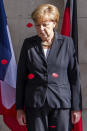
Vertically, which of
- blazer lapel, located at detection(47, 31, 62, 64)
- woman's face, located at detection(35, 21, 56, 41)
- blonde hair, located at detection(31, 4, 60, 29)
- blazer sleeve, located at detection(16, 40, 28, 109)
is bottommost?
blazer sleeve, located at detection(16, 40, 28, 109)

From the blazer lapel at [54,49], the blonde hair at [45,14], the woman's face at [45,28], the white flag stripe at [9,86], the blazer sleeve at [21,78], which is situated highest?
the blonde hair at [45,14]

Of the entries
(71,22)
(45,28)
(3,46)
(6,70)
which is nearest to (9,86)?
(6,70)

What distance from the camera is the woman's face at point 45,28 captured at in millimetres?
2551

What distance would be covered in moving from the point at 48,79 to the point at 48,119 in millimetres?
348

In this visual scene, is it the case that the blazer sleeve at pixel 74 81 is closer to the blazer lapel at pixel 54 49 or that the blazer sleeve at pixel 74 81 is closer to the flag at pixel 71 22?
the blazer lapel at pixel 54 49

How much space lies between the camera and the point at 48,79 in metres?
2.55

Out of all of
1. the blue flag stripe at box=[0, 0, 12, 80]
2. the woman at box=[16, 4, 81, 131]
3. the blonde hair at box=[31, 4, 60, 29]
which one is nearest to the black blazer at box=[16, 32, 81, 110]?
the woman at box=[16, 4, 81, 131]

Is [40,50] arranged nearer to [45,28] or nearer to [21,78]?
[45,28]

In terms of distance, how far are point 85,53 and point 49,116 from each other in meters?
1.60

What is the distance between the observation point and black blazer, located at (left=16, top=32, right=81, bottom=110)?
2.55 metres

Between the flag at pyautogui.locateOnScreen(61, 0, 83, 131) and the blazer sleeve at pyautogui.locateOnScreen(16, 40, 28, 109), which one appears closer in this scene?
the blazer sleeve at pyautogui.locateOnScreen(16, 40, 28, 109)

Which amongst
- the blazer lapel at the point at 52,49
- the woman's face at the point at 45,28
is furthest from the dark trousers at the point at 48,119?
the woman's face at the point at 45,28

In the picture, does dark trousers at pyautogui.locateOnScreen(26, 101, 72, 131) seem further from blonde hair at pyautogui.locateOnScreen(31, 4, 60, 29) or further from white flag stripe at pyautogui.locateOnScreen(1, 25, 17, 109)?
white flag stripe at pyautogui.locateOnScreen(1, 25, 17, 109)

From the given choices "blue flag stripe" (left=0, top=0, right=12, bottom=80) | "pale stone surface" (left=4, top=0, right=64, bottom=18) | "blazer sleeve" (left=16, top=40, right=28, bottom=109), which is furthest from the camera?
"pale stone surface" (left=4, top=0, right=64, bottom=18)
